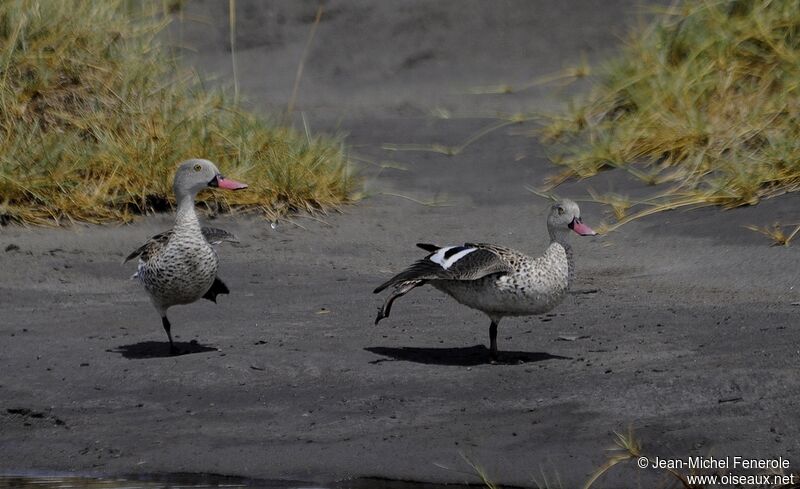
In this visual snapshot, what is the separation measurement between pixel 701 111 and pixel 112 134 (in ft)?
13.7

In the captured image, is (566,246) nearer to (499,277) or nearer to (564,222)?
(564,222)

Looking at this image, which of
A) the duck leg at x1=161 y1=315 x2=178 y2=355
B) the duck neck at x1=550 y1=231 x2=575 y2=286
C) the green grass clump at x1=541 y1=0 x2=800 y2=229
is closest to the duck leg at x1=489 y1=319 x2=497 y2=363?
the duck neck at x1=550 y1=231 x2=575 y2=286

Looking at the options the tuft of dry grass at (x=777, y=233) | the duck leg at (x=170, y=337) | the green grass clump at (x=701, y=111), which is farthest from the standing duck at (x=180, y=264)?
the green grass clump at (x=701, y=111)

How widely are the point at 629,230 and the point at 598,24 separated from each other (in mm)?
4558

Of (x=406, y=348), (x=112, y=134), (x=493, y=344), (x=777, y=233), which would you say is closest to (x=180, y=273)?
(x=406, y=348)

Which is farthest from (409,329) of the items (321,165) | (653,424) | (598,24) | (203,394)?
(598,24)

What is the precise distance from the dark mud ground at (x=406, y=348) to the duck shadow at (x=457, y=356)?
0.07 feet

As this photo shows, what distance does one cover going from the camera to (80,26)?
34.4ft

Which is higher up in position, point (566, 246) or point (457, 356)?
point (566, 246)

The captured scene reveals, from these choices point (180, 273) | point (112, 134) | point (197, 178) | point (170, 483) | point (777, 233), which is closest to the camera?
point (170, 483)

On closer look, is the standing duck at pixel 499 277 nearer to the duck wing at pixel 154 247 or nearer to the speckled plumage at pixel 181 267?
the speckled plumage at pixel 181 267

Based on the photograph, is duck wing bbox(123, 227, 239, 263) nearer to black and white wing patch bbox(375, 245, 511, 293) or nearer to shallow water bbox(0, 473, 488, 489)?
black and white wing patch bbox(375, 245, 511, 293)

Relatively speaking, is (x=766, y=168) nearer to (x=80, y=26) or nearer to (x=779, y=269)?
(x=779, y=269)

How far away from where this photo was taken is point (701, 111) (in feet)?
34.3
